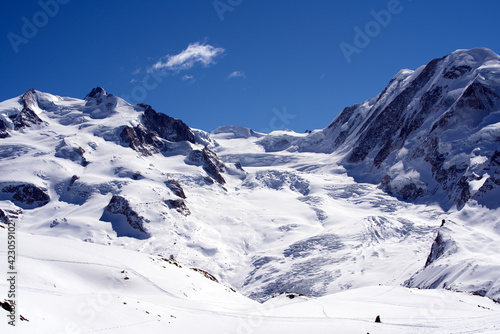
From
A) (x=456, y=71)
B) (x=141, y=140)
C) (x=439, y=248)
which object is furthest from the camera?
(x=141, y=140)

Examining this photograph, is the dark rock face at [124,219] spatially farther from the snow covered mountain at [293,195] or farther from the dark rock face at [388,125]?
the dark rock face at [388,125]

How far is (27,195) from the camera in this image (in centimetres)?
12181

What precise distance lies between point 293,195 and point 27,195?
273 feet

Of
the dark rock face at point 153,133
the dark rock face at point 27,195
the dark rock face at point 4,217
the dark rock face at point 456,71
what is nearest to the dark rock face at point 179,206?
the dark rock face at point 27,195

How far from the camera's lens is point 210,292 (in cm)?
3969

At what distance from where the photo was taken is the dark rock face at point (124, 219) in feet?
362

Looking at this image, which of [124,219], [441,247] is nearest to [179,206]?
[124,219]

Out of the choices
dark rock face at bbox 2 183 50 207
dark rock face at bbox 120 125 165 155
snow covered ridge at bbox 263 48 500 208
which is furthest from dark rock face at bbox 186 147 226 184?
dark rock face at bbox 2 183 50 207

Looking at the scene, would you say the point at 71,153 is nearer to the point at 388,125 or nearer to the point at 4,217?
the point at 4,217

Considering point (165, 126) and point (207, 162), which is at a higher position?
point (165, 126)

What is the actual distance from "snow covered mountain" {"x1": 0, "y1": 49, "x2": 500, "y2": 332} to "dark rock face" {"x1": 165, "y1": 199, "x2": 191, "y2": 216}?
426 millimetres

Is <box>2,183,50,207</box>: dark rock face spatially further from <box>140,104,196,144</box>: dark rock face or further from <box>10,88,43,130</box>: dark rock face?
<box>140,104,196,144</box>: dark rock face

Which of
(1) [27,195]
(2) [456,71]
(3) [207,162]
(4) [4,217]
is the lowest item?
(4) [4,217]

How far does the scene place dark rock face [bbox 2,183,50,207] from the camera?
121m
